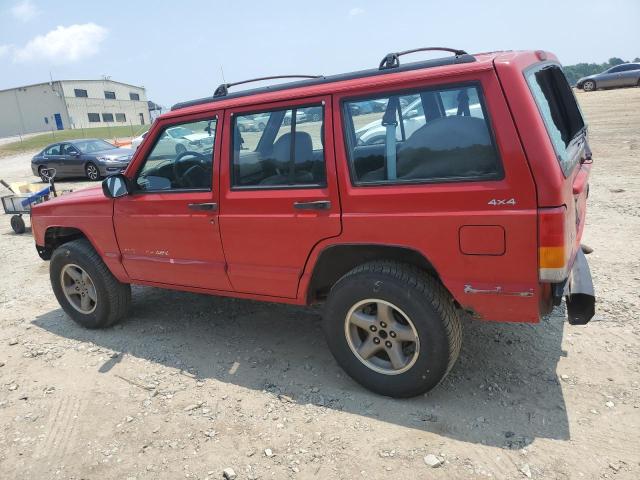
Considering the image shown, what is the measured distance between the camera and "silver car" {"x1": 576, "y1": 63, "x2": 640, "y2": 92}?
25.6m

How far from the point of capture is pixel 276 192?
3.30 meters

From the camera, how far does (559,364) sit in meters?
3.39

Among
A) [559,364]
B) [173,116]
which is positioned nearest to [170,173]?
[173,116]

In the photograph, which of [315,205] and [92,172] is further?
[92,172]

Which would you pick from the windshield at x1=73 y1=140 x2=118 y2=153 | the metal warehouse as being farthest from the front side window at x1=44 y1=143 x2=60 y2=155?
the metal warehouse

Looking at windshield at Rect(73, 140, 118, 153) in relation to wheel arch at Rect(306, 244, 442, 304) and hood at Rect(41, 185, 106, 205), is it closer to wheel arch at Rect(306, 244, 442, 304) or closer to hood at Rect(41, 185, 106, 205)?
hood at Rect(41, 185, 106, 205)

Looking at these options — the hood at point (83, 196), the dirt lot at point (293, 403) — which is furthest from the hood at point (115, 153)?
the dirt lot at point (293, 403)

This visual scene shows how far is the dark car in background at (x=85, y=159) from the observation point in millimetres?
16109

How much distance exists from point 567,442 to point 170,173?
3223mm

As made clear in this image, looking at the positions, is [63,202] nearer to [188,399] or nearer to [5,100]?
[188,399]

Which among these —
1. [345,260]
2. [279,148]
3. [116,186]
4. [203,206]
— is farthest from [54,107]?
[345,260]

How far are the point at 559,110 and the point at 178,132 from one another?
2.82 meters

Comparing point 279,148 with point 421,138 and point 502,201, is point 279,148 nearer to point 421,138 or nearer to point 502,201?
point 421,138

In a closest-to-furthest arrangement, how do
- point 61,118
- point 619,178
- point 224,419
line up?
point 224,419 → point 619,178 → point 61,118
